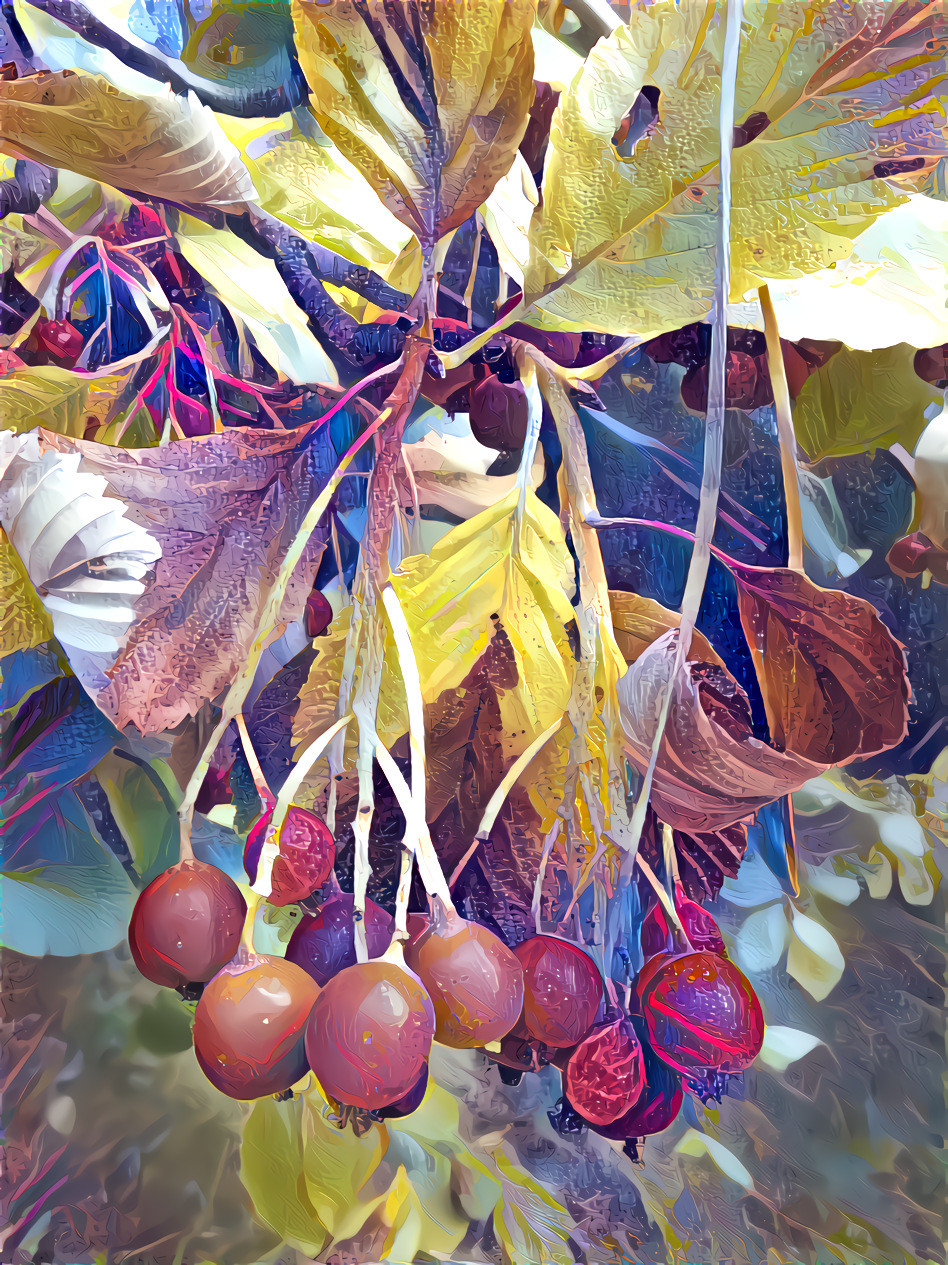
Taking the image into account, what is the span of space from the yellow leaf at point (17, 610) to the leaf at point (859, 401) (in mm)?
306

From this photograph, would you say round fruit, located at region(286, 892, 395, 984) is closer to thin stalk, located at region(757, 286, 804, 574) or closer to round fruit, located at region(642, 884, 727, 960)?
round fruit, located at region(642, 884, 727, 960)

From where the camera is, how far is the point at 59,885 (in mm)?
321

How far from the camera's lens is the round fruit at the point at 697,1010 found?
0.28 m

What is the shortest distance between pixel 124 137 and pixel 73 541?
0.47 ft

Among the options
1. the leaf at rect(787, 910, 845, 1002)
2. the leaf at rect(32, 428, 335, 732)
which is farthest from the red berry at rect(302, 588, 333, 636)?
the leaf at rect(787, 910, 845, 1002)

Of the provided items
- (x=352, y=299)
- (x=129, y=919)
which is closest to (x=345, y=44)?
(x=352, y=299)

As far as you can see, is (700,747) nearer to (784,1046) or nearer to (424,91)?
(784,1046)

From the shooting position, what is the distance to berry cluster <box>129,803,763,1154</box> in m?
0.26

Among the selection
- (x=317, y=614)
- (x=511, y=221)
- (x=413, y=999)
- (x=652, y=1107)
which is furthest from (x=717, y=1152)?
(x=511, y=221)

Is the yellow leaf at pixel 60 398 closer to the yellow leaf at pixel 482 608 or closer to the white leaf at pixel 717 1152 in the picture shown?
the yellow leaf at pixel 482 608

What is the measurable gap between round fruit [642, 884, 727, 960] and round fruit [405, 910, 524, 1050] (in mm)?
55

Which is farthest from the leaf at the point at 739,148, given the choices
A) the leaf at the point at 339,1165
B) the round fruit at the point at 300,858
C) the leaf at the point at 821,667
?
the leaf at the point at 339,1165

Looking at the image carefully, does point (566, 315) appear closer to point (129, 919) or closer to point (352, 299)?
point (352, 299)

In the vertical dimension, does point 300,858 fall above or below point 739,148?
below
